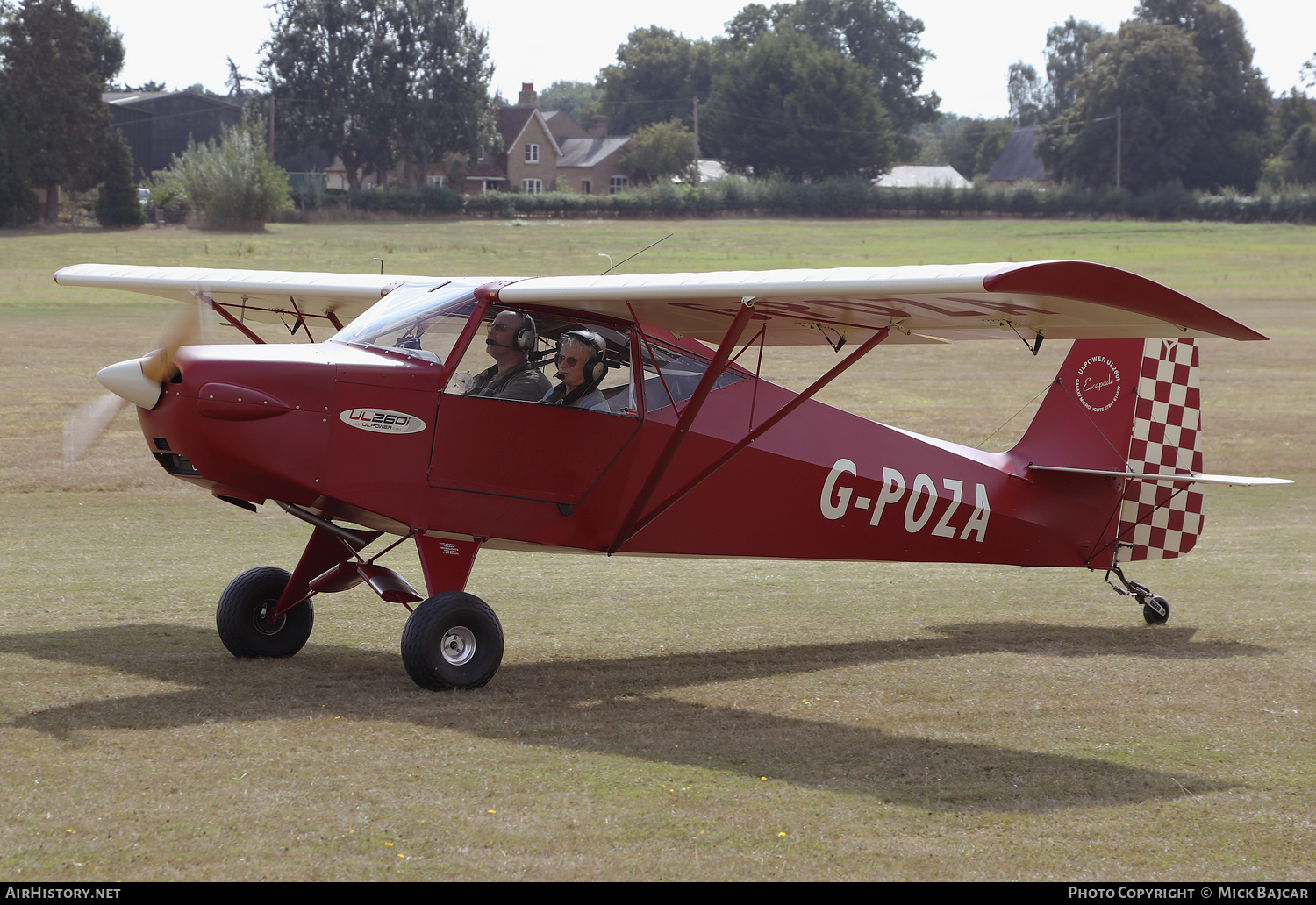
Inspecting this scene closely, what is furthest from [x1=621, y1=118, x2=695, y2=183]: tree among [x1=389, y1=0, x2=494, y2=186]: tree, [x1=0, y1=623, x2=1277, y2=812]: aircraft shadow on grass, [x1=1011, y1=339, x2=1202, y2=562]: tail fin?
[x1=0, y1=623, x2=1277, y2=812]: aircraft shadow on grass

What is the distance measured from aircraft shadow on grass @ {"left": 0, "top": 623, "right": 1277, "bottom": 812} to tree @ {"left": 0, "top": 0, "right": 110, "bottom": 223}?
71805mm

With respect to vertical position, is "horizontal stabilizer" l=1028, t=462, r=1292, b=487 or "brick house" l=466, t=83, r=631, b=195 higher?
"brick house" l=466, t=83, r=631, b=195

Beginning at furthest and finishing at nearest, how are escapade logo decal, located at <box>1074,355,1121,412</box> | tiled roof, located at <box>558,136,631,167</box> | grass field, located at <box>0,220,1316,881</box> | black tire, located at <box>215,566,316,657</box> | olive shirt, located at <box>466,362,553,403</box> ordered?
tiled roof, located at <box>558,136,631,167</box>, escapade logo decal, located at <box>1074,355,1121,412</box>, black tire, located at <box>215,566,316,657</box>, olive shirt, located at <box>466,362,553,403</box>, grass field, located at <box>0,220,1316,881</box>

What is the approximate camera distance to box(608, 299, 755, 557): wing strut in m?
8.08

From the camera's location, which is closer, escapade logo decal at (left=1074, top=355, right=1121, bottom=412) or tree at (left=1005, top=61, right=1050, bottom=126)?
escapade logo decal at (left=1074, top=355, right=1121, bottom=412)

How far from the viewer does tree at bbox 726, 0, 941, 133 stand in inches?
5714

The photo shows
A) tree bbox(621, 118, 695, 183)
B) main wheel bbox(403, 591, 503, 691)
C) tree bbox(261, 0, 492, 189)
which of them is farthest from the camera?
tree bbox(621, 118, 695, 183)

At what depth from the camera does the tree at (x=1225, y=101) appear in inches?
3927

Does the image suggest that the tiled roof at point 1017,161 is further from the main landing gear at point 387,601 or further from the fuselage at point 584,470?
the main landing gear at point 387,601

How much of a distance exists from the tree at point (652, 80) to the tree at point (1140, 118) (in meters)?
46.6

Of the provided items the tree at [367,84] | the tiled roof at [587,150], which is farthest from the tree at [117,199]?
the tiled roof at [587,150]

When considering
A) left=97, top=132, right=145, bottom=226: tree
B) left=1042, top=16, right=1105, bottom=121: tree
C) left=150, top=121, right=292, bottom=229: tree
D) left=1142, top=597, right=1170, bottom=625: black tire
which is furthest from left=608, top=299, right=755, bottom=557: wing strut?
left=1042, top=16, right=1105, bottom=121: tree

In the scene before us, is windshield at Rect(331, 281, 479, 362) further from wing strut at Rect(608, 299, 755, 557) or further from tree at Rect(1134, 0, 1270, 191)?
tree at Rect(1134, 0, 1270, 191)

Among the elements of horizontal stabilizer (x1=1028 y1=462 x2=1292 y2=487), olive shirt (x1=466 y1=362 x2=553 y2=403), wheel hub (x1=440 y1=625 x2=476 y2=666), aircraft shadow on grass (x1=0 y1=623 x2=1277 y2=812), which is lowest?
aircraft shadow on grass (x1=0 y1=623 x2=1277 y2=812)
